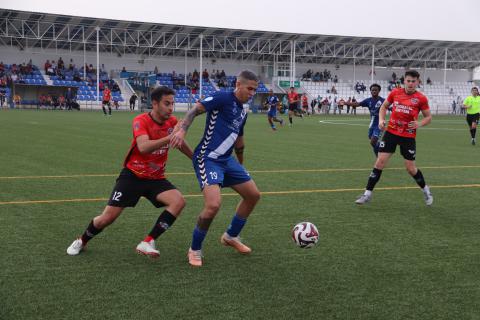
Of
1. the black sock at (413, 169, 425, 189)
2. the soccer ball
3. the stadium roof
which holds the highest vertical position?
the stadium roof

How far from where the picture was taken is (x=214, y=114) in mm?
5293

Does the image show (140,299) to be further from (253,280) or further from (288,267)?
(288,267)

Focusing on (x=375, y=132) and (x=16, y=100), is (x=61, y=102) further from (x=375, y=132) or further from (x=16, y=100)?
(x=375, y=132)

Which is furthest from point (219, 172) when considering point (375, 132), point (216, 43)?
point (216, 43)

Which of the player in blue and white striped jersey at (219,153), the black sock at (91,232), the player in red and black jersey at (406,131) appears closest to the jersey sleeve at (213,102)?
the player in blue and white striped jersey at (219,153)

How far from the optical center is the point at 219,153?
17.6 ft

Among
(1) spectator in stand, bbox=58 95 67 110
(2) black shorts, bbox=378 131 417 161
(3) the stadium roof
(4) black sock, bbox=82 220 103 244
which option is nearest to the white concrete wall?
(3) the stadium roof

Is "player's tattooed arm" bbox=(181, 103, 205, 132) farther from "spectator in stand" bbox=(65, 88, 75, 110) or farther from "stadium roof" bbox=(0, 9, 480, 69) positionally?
"stadium roof" bbox=(0, 9, 480, 69)

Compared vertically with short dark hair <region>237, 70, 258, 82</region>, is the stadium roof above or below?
above

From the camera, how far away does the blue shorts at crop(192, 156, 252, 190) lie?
5.28m

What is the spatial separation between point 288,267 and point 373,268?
0.79 meters

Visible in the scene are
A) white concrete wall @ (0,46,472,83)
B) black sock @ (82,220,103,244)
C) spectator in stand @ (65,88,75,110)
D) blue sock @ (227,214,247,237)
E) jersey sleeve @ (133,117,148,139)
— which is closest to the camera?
jersey sleeve @ (133,117,148,139)

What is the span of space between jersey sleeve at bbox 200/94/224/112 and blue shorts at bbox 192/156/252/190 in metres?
0.51

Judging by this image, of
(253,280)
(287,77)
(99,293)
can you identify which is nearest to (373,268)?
(253,280)
